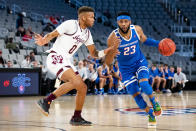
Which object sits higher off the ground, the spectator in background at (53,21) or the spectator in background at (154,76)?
the spectator in background at (53,21)

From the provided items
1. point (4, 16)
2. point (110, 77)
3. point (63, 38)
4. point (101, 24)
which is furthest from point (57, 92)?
point (101, 24)

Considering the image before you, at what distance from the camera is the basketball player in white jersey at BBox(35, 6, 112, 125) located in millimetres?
6562

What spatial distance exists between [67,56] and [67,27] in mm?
466

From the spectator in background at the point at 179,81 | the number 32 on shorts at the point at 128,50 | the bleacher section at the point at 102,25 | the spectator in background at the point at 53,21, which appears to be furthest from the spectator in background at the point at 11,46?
the number 32 on shorts at the point at 128,50

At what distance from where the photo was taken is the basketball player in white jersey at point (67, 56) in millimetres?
6562

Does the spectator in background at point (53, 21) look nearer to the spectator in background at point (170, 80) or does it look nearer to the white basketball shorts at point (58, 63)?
the spectator in background at point (170, 80)

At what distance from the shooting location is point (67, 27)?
6676 mm

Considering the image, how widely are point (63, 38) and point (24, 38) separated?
11.9 m

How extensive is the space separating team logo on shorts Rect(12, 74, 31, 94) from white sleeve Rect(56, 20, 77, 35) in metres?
9.13

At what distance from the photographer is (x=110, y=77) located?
18.5 m

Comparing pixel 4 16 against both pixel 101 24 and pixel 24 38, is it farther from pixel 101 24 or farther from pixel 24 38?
pixel 101 24

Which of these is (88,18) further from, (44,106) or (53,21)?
(53,21)

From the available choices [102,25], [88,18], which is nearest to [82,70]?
[102,25]

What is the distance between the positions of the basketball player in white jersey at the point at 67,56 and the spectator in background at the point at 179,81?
46.1ft
